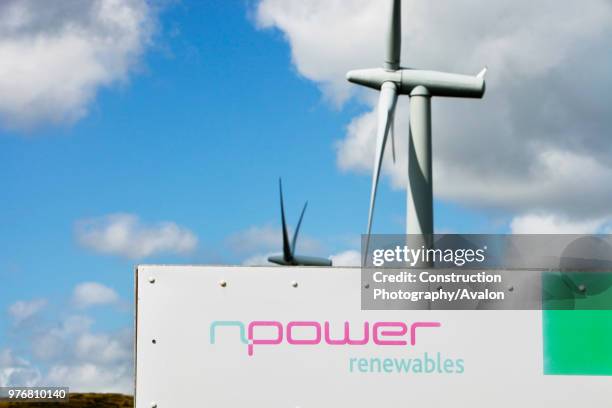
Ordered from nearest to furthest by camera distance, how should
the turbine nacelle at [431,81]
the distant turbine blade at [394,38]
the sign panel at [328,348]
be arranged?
1. the sign panel at [328,348]
2. the turbine nacelle at [431,81]
3. the distant turbine blade at [394,38]

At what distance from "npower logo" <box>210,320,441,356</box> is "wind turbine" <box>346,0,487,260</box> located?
676 cm

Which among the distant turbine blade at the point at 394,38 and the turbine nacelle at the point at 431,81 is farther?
the distant turbine blade at the point at 394,38

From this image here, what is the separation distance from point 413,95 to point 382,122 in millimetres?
1016

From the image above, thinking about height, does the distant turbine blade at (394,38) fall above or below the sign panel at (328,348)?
above

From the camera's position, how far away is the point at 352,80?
684 inches

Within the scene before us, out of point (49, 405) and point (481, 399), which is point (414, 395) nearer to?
point (481, 399)

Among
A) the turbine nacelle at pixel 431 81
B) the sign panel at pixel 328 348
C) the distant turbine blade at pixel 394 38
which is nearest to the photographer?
the sign panel at pixel 328 348

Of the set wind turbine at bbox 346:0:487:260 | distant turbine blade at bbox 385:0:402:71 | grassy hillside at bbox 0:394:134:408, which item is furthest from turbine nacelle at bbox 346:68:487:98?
grassy hillside at bbox 0:394:134:408

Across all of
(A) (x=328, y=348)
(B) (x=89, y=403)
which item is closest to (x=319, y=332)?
(A) (x=328, y=348)

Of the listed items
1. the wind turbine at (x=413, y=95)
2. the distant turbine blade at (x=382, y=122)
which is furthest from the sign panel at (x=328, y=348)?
the wind turbine at (x=413, y=95)

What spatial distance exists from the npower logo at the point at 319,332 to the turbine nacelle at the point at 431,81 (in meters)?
9.47

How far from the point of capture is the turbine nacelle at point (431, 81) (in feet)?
54.1

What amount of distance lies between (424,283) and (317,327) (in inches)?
44.0

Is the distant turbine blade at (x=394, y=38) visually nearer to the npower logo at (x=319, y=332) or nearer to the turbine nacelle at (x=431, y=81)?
the turbine nacelle at (x=431, y=81)
